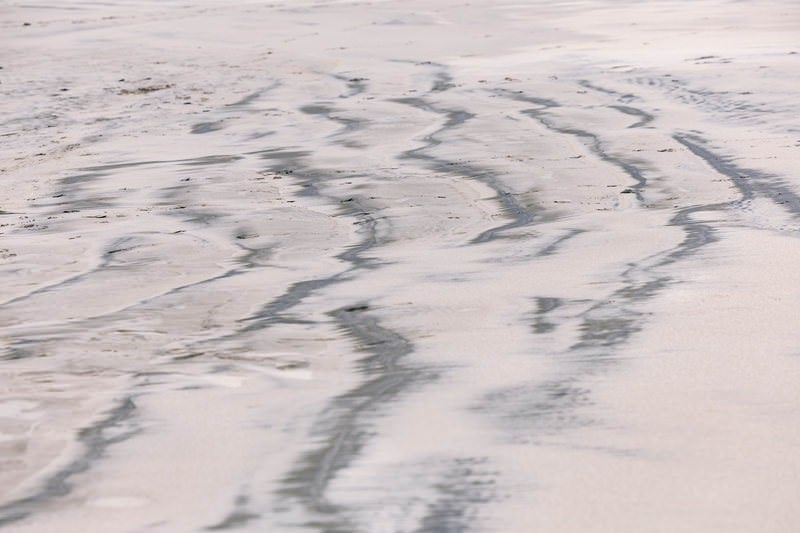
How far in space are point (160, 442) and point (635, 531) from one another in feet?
2.31

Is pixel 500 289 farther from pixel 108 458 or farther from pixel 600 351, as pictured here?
pixel 108 458

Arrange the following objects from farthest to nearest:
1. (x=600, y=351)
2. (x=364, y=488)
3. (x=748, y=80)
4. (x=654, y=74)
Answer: (x=654, y=74)
(x=748, y=80)
(x=600, y=351)
(x=364, y=488)

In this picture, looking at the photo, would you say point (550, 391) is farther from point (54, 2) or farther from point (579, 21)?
point (54, 2)

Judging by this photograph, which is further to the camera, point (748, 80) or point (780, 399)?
point (748, 80)

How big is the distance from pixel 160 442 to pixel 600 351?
2.49ft

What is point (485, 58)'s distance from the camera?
8.63 meters

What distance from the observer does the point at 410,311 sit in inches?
106

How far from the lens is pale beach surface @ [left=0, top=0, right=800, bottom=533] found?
1703 millimetres

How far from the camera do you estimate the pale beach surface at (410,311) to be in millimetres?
1703

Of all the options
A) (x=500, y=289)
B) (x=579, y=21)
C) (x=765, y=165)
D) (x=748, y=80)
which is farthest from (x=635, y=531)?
(x=579, y=21)

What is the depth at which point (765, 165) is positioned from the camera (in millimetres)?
4527

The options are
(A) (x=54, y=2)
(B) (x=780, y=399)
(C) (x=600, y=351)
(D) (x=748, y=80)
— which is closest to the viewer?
(B) (x=780, y=399)

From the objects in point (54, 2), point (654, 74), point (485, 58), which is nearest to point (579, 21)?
point (485, 58)

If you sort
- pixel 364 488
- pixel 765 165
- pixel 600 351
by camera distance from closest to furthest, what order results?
1. pixel 364 488
2. pixel 600 351
3. pixel 765 165
